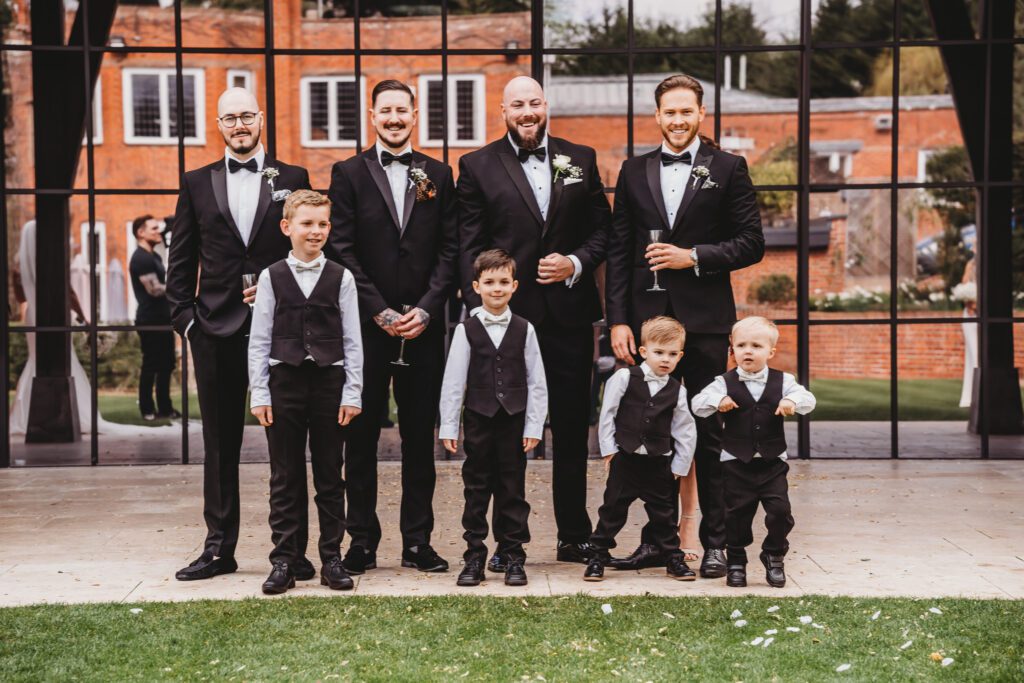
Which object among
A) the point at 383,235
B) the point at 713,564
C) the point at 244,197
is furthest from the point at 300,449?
the point at 713,564

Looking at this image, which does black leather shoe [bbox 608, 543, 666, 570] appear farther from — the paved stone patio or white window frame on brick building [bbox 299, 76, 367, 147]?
white window frame on brick building [bbox 299, 76, 367, 147]

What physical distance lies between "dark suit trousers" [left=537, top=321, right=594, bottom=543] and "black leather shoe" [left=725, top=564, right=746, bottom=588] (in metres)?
0.73

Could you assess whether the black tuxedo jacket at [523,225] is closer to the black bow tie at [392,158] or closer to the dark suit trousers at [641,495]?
the black bow tie at [392,158]

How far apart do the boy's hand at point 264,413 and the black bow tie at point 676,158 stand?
6.37 ft

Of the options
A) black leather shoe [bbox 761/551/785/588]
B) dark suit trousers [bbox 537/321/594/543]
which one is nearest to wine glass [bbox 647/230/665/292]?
dark suit trousers [bbox 537/321/594/543]

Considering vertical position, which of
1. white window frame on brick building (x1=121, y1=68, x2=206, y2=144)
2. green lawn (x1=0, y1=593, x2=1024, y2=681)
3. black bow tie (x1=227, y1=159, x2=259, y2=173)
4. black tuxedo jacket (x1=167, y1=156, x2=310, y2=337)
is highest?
white window frame on brick building (x1=121, y1=68, x2=206, y2=144)

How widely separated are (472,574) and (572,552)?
2.04ft

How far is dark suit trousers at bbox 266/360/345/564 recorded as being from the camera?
190 inches

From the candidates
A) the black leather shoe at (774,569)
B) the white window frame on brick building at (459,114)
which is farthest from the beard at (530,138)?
the white window frame on brick building at (459,114)

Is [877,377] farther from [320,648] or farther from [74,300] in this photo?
[320,648]

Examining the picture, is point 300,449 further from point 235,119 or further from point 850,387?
point 850,387

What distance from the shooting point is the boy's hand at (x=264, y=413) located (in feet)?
15.6

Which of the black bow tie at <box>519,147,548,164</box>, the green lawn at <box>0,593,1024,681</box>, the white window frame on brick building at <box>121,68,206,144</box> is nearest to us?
the green lawn at <box>0,593,1024,681</box>

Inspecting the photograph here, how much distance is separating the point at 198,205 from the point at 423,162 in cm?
96
